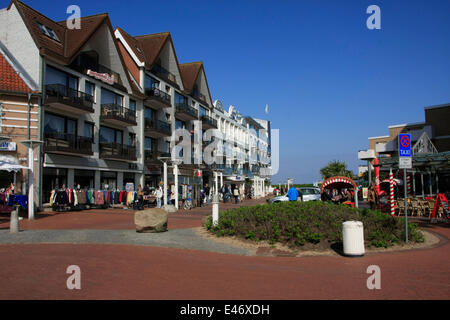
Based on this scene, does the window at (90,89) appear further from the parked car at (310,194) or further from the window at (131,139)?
the parked car at (310,194)

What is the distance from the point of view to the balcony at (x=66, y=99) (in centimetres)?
2200

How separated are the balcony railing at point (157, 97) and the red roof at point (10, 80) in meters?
13.0

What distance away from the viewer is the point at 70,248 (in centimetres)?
963

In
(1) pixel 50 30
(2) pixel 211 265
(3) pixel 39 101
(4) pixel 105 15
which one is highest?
(4) pixel 105 15

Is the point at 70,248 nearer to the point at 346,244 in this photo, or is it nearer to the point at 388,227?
the point at 346,244

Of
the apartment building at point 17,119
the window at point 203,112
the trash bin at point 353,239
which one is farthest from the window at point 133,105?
the trash bin at point 353,239

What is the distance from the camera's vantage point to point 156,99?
33.6 metres

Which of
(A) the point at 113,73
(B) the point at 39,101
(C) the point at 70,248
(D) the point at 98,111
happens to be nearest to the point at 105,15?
(A) the point at 113,73

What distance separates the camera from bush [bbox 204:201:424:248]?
33.8 ft

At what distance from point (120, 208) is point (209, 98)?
2799 cm

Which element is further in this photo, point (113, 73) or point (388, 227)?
point (113, 73)

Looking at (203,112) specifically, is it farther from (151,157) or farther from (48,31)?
(48,31)
